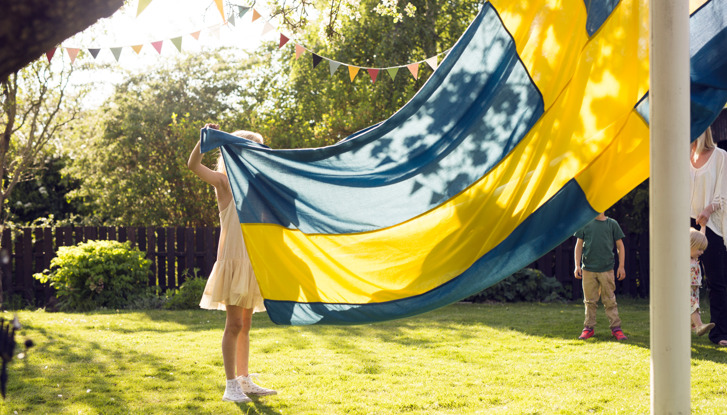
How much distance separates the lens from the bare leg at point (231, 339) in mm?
4988

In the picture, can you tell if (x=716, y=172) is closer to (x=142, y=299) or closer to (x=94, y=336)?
(x=94, y=336)

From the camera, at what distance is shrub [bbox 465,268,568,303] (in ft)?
38.5

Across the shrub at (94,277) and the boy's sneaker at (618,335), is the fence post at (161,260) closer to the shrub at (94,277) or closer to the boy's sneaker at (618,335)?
the shrub at (94,277)

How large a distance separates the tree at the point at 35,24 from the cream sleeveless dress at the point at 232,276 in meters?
2.96

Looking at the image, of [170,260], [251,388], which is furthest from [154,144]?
[251,388]

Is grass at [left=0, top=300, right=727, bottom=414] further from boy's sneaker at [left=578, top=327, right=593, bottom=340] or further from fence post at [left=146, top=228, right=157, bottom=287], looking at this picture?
fence post at [left=146, top=228, right=157, bottom=287]

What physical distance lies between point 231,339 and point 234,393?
40cm

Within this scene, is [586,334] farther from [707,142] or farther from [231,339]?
[231,339]

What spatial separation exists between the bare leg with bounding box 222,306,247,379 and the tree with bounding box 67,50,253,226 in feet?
34.2

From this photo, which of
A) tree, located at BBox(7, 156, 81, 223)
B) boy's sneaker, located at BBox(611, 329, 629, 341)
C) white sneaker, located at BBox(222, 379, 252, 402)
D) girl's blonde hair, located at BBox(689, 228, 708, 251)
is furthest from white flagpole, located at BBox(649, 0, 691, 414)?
tree, located at BBox(7, 156, 81, 223)

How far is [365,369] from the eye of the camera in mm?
6035

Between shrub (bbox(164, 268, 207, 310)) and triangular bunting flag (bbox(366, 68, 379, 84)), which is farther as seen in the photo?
shrub (bbox(164, 268, 207, 310))

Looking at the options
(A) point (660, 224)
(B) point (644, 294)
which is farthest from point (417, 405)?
(B) point (644, 294)

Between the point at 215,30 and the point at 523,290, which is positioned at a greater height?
the point at 215,30
